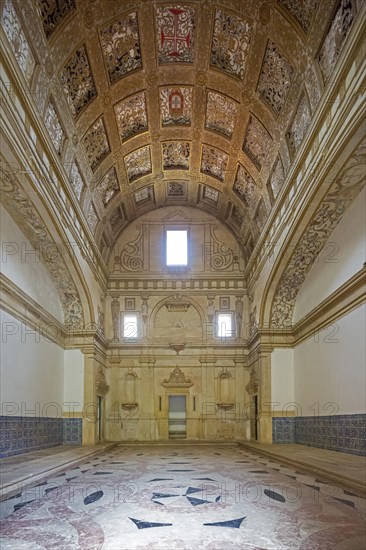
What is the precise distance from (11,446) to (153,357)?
9.79 meters

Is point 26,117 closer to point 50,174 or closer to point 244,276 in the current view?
point 50,174

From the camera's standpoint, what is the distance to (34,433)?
1428 centimetres

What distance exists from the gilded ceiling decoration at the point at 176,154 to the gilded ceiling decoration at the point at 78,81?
5108 mm

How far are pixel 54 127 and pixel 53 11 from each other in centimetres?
257

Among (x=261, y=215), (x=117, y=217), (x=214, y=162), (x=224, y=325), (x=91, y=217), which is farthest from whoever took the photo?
(x=224, y=325)

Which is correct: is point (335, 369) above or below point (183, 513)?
above

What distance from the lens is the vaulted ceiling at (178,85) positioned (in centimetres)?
1023

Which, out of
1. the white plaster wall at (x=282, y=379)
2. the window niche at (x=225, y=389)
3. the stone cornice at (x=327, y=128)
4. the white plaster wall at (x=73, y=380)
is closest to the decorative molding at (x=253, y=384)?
the window niche at (x=225, y=389)

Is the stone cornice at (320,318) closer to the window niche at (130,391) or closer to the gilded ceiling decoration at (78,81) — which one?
the window niche at (130,391)

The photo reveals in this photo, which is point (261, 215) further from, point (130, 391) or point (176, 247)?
point (130, 391)

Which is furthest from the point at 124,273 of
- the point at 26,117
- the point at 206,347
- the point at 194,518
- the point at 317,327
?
the point at 194,518

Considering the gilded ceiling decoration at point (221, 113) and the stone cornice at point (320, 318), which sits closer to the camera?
the stone cornice at point (320, 318)

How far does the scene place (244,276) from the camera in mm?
22156

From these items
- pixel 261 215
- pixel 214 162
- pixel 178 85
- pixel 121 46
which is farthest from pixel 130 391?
pixel 121 46
